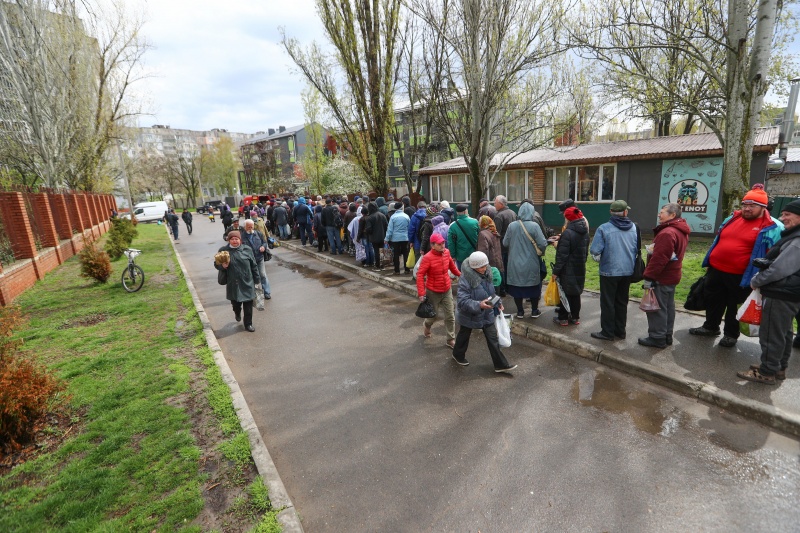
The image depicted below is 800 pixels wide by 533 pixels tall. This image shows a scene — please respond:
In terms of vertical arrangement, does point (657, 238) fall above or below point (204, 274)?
above

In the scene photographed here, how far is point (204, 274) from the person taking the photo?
12398mm

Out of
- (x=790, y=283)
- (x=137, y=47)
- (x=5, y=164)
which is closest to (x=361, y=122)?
(x=790, y=283)

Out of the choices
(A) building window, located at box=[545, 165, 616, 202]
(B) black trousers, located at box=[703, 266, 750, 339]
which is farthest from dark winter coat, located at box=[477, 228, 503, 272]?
(A) building window, located at box=[545, 165, 616, 202]

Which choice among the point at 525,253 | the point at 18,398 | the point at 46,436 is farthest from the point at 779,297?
the point at 46,436

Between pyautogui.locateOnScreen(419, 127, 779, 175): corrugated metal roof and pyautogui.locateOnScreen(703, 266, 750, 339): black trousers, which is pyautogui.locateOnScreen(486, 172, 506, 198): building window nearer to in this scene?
pyautogui.locateOnScreen(419, 127, 779, 175): corrugated metal roof

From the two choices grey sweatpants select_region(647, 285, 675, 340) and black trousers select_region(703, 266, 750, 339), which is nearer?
black trousers select_region(703, 266, 750, 339)

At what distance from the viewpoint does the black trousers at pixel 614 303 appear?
5291 mm

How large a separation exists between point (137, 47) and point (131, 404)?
82.8 ft

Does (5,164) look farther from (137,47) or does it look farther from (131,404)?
(131,404)

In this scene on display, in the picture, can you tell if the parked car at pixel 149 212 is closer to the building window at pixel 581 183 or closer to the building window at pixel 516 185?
the building window at pixel 516 185

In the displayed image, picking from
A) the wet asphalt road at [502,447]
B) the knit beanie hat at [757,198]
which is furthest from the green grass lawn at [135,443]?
the knit beanie hat at [757,198]

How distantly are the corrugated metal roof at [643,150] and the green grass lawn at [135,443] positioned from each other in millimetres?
11318

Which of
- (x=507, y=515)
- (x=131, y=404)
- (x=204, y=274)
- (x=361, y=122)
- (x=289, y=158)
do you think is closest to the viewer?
(x=507, y=515)

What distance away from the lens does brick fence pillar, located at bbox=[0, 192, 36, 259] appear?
10.0 meters
